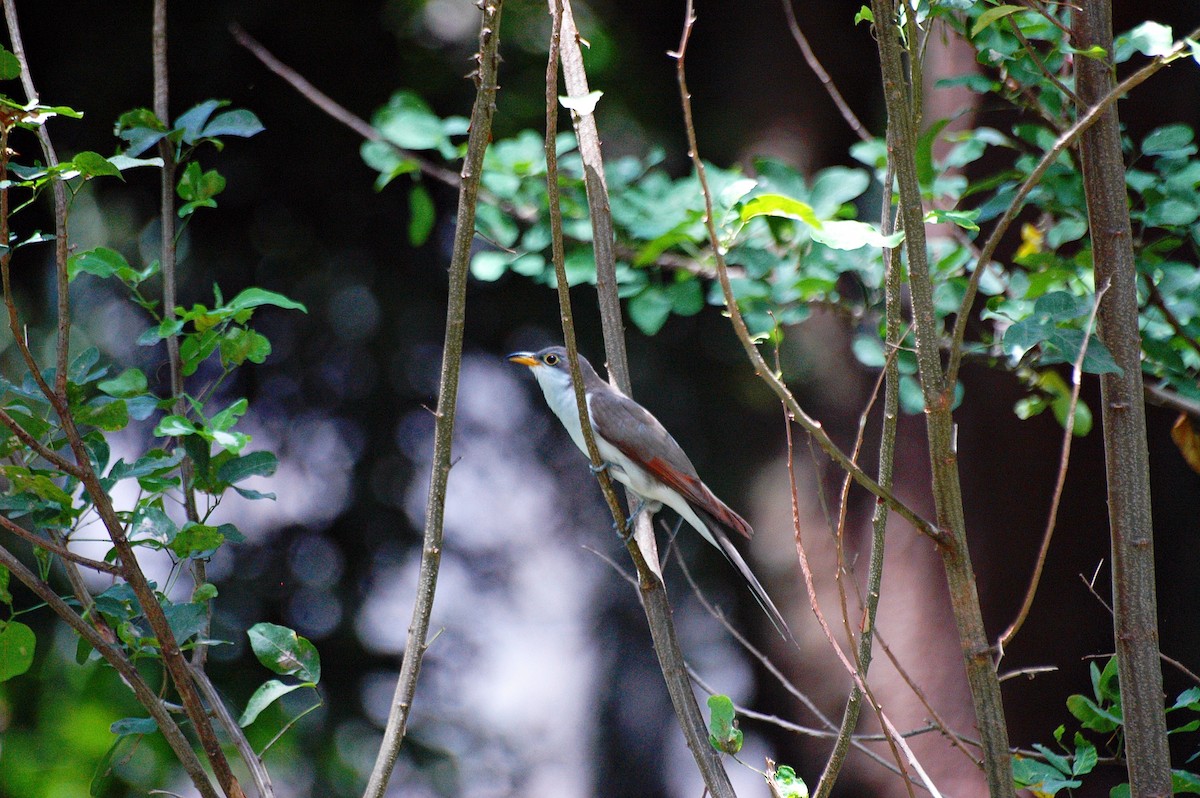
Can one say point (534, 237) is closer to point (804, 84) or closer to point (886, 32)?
point (886, 32)

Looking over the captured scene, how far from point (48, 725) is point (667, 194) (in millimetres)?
3229

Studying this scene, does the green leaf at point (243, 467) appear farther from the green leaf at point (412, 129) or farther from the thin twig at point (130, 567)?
the green leaf at point (412, 129)

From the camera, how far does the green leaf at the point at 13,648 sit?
6.13 feet

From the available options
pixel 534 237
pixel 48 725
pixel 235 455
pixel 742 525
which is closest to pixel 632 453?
pixel 742 525

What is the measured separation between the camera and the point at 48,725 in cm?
414

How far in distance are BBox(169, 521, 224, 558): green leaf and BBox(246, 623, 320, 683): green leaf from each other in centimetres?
19

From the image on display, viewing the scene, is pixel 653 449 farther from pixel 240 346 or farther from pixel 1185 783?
pixel 1185 783

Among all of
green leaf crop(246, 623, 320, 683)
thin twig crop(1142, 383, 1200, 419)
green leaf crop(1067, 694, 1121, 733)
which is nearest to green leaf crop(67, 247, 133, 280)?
green leaf crop(246, 623, 320, 683)

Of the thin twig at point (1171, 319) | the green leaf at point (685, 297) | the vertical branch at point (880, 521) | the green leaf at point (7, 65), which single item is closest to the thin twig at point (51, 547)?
the green leaf at point (7, 65)

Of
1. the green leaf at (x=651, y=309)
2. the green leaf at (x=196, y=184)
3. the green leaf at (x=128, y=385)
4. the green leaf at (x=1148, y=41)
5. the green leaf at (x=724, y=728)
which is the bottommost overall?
the green leaf at (x=724, y=728)

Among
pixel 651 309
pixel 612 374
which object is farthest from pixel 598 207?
pixel 651 309

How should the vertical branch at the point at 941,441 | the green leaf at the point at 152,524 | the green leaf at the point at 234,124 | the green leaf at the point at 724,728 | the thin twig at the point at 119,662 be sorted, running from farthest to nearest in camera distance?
the green leaf at the point at 234,124 → the green leaf at the point at 152,524 → the green leaf at the point at 724,728 → the thin twig at the point at 119,662 → the vertical branch at the point at 941,441

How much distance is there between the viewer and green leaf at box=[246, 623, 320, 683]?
194 centimetres

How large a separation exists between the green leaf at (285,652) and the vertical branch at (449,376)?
17cm
